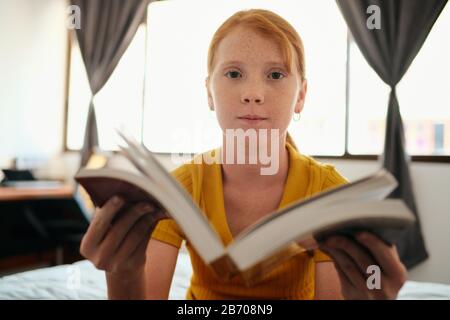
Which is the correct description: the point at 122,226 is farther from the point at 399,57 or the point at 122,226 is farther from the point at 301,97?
the point at 399,57

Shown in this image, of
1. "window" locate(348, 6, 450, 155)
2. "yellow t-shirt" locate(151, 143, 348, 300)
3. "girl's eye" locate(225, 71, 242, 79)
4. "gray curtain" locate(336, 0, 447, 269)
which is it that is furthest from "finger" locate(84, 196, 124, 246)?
"window" locate(348, 6, 450, 155)

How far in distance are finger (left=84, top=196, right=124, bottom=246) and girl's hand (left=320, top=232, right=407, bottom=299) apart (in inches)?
9.7

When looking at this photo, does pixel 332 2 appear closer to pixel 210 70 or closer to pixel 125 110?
pixel 125 110

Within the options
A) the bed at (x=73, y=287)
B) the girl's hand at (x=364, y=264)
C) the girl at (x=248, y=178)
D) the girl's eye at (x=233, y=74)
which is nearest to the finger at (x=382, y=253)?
the girl's hand at (x=364, y=264)

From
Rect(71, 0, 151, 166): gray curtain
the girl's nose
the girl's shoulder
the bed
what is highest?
Rect(71, 0, 151, 166): gray curtain

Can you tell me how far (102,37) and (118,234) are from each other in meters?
2.58

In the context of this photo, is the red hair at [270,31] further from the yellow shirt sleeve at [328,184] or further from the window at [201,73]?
the window at [201,73]

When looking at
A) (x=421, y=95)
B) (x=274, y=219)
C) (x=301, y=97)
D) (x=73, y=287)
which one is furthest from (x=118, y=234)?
(x=421, y=95)

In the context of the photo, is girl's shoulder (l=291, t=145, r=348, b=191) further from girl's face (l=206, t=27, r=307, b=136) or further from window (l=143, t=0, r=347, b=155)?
window (l=143, t=0, r=347, b=155)

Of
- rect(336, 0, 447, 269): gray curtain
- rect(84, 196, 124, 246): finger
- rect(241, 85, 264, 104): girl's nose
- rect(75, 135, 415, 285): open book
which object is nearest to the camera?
rect(75, 135, 415, 285): open book

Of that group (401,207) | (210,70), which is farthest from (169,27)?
(401,207)

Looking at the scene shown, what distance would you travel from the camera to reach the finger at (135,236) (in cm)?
50

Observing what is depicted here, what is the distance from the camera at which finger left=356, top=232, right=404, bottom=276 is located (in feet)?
1.38

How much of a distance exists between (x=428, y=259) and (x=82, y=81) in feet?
8.69
